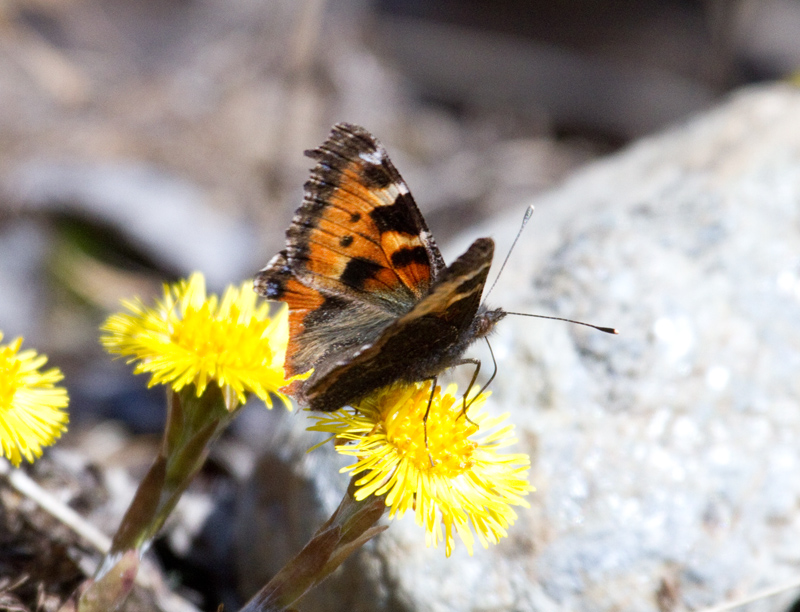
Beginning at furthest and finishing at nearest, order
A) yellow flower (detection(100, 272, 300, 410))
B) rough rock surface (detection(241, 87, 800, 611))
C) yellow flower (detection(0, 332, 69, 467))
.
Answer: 1. rough rock surface (detection(241, 87, 800, 611))
2. yellow flower (detection(100, 272, 300, 410))
3. yellow flower (detection(0, 332, 69, 467))

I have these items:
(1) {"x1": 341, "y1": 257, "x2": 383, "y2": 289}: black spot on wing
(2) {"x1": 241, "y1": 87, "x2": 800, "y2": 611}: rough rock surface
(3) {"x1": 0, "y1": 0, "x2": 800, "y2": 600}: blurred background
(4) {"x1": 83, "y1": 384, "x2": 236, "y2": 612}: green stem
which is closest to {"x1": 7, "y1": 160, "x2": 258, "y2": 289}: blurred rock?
(3) {"x1": 0, "y1": 0, "x2": 800, "y2": 600}: blurred background

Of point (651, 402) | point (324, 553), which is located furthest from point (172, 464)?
point (651, 402)

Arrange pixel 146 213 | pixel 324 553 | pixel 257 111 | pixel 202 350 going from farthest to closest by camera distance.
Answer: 1. pixel 257 111
2. pixel 146 213
3. pixel 202 350
4. pixel 324 553

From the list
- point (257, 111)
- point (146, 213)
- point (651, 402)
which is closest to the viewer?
point (651, 402)

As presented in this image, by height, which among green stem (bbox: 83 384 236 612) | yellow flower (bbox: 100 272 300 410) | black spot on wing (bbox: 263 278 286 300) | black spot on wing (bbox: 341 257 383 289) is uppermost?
black spot on wing (bbox: 341 257 383 289)

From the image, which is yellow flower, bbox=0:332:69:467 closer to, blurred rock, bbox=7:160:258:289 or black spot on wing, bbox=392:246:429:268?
black spot on wing, bbox=392:246:429:268

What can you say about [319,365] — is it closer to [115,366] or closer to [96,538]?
[96,538]

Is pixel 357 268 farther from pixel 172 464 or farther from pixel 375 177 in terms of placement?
pixel 172 464
